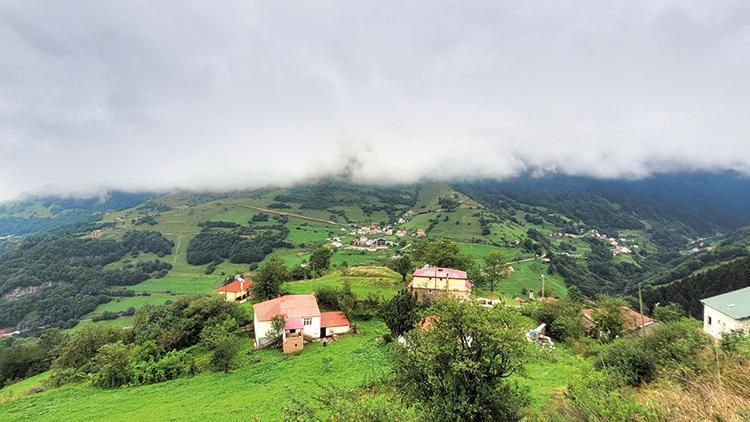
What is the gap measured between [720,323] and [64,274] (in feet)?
713

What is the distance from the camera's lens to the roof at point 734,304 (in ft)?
127

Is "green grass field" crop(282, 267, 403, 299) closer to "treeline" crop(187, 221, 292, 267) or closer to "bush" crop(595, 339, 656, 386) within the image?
"bush" crop(595, 339, 656, 386)

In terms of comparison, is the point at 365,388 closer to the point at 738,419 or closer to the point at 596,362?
the point at 596,362

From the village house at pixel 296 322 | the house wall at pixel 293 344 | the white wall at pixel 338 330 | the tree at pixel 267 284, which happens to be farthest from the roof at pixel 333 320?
the tree at pixel 267 284

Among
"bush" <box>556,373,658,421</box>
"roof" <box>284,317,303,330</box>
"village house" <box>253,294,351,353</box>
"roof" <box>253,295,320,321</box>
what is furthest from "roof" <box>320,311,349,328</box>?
"bush" <box>556,373,658,421</box>

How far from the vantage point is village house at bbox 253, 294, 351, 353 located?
3797 cm

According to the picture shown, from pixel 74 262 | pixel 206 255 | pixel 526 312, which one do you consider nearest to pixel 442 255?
pixel 526 312

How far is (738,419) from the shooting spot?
21.2 ft

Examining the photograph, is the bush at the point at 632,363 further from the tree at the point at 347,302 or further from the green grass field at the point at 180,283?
the green grass field at the point at 180,283

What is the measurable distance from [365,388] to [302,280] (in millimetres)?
44114

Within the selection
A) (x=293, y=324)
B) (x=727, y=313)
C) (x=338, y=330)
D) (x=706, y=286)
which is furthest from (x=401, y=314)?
(x=706, y=286)

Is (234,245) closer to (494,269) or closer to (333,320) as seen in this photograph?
(494,269)

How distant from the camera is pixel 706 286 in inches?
3191

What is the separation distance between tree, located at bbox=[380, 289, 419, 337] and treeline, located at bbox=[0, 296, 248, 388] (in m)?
16.9
